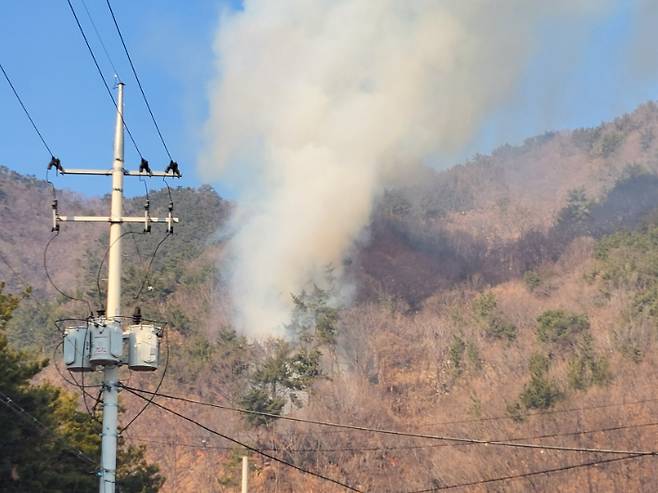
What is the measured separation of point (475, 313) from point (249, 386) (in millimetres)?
19522

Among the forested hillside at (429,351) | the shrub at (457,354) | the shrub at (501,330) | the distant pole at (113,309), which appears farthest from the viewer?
the shrub at (501,330)

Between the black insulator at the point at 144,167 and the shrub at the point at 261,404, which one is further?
the shrub at the point at 261,404

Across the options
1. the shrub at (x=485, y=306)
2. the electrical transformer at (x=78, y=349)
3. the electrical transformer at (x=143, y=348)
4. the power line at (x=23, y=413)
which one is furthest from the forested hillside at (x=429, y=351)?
the electrical transformer at (x=78, y=349)

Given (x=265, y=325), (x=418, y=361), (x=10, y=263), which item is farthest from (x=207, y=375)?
(x=10, y=263)

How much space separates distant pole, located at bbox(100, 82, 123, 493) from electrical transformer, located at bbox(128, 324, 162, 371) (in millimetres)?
302

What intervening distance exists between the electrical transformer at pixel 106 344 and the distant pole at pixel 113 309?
0.59 feet

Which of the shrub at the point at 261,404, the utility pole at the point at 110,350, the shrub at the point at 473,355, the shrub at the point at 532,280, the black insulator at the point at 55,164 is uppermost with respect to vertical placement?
the shrub at the point at 532,280

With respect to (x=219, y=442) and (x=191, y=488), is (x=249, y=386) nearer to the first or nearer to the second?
(x=219, y=442)

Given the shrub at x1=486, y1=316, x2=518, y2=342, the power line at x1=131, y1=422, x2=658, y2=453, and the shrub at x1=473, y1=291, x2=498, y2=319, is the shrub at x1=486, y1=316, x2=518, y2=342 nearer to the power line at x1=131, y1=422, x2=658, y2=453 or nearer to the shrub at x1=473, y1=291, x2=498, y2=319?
the shrub at x1=473, y1=291, x2=498, y2=319

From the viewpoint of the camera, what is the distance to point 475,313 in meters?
68.6

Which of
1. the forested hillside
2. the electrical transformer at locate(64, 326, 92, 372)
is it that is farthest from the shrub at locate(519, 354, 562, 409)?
the electrical transformer at locate(64, 326, 92, 372)

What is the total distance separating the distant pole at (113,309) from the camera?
45.9 feet

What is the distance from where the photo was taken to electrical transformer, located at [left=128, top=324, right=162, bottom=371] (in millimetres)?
14516

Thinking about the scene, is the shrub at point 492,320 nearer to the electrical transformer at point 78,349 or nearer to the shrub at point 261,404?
the shrub at point 261,404
